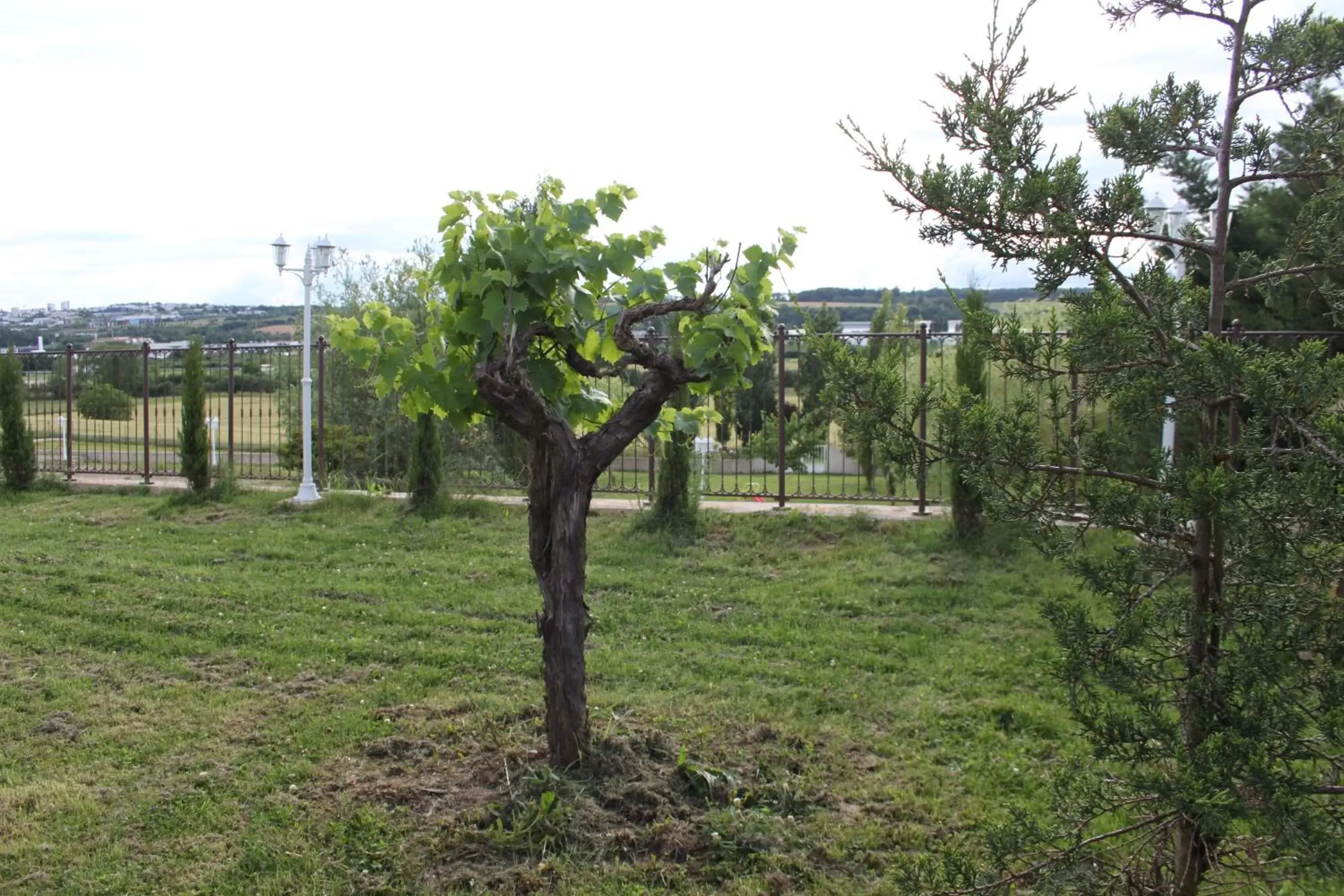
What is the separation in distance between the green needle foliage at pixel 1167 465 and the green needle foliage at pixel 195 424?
10446 mm

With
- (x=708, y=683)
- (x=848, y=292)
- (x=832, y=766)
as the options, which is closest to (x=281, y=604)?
(x=708, y=683)

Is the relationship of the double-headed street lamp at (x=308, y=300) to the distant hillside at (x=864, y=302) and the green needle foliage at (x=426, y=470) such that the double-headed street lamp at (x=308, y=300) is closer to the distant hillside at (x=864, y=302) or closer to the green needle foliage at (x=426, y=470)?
the green needle foliage at (x=426, y=470)

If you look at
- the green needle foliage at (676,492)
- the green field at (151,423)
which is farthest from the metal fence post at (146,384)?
the green needle foliage at (676,492)

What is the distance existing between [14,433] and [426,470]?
245 inches

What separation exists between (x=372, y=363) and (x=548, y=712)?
5.54 feet

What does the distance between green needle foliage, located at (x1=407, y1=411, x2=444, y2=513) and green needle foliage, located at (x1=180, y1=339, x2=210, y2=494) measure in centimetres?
274

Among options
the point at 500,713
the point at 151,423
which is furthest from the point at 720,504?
the point at 151,423

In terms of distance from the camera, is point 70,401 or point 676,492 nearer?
point 676,492

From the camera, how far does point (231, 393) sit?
43.8ft

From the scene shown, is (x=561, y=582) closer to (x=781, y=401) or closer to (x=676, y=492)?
(x=676, y=492)

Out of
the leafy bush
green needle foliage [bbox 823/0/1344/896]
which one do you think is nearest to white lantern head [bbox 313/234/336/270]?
the leafy bush

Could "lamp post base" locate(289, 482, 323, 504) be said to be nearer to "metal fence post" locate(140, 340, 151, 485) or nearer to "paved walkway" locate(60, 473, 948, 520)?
"paved walkway" locate(60, 473, 948, 520)

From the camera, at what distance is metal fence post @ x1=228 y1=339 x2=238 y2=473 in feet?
43.3

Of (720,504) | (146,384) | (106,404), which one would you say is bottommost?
(720,504)
